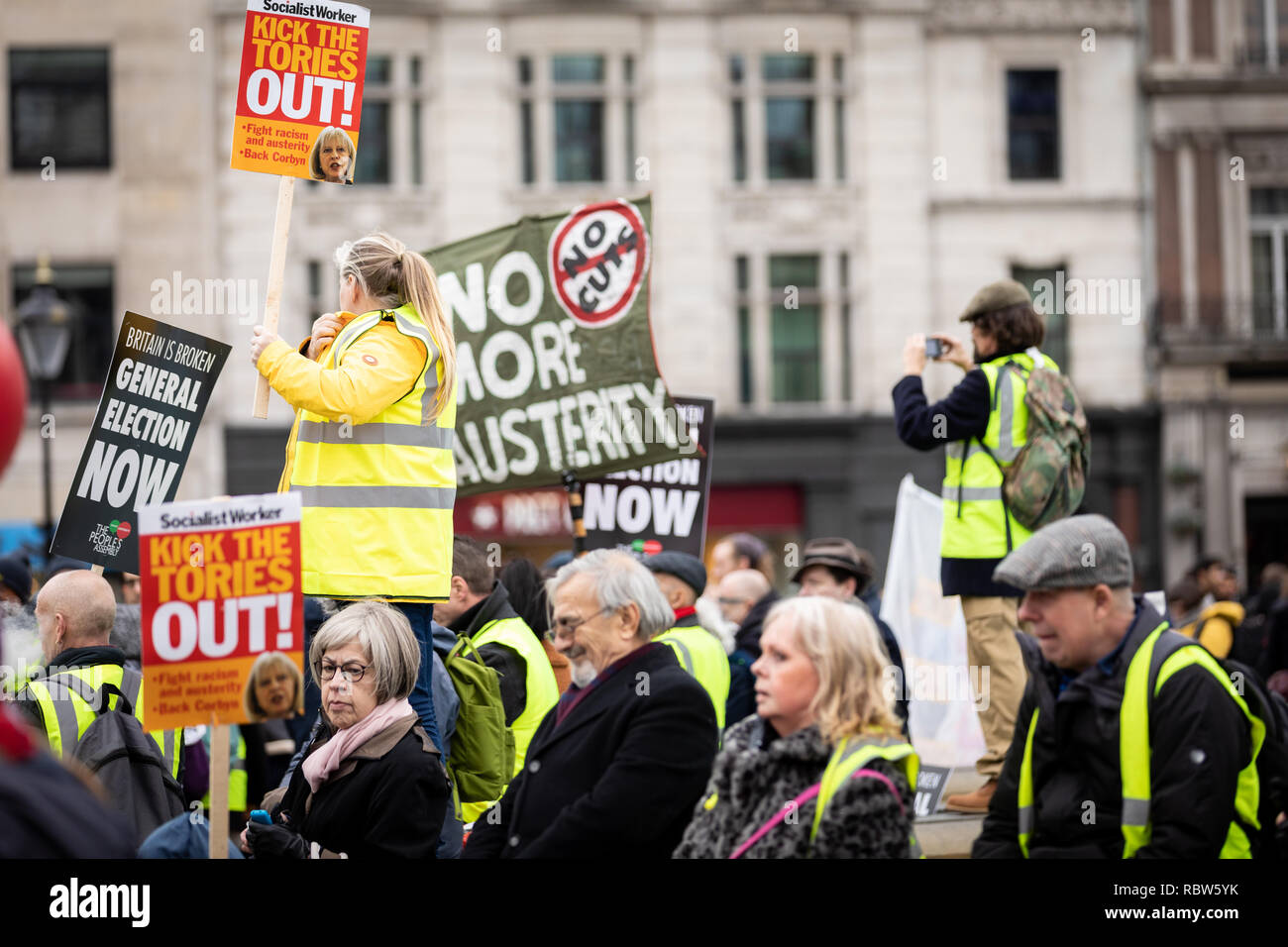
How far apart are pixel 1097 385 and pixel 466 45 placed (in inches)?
432

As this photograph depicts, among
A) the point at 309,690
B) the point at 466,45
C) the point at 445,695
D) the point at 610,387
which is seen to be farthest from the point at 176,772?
the point at 466,45

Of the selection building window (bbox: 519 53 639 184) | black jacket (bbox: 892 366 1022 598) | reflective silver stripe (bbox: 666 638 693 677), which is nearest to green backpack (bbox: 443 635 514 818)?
reflective silver stripe (bbox: 666 638 693 677)

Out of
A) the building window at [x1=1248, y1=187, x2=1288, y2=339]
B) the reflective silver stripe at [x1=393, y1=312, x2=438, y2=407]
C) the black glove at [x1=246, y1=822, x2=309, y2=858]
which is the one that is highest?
the building window at [x1=1248, y1=187, x2=1288, y2=339]

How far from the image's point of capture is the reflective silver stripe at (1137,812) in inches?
165

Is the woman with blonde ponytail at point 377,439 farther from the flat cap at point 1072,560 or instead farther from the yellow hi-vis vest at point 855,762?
the flat cap at point 1072,560

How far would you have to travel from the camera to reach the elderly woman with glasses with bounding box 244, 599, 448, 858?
484cm

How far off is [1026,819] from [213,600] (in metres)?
2.21

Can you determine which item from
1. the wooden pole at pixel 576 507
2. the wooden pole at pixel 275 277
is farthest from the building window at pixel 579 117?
the wooden pole at pixel 275 277

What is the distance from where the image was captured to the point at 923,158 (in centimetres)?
2550

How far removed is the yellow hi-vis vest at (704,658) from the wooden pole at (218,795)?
105 inches

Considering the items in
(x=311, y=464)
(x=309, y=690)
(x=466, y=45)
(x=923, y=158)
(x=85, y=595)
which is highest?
(x=466, y=45)

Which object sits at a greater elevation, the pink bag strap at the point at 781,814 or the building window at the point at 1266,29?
the building window at the point at 1266,29

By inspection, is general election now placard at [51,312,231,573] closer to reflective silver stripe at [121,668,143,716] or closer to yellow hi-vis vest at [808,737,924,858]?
reflective silver stripe at [121,668,143,716]

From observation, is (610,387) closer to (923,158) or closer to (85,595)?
(85,595)
